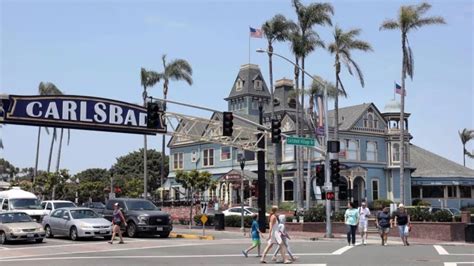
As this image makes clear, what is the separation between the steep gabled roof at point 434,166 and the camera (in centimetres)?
6394

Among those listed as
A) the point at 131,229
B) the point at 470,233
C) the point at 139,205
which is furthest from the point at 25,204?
the point at 470,233

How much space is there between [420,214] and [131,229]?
628 inches

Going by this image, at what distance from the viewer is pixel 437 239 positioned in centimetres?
3106

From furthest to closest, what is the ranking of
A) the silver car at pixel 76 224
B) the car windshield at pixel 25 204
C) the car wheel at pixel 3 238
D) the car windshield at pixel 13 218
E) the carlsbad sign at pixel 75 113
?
the car windshield at pixel 25 204
the carlsbad sign at pixel 75 113
the silver car at pixel 76 224
the car windshield at pixel 13 218
the car wheel at pixel 3 238

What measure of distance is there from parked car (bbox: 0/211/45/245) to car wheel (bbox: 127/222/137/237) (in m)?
4.36

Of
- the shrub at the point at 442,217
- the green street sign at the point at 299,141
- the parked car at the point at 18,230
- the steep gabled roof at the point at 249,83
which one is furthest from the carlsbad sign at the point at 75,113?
the steep gabled roof at the point at 249,83

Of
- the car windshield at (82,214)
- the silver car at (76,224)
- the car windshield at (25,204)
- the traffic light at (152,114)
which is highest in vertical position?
the traffic light at (152,114)

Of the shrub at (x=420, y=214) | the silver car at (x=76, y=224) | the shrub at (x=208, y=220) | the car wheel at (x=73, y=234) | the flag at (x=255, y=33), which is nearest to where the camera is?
the silver car at (x=76, y=224)

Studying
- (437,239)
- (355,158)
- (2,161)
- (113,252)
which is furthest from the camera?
(2,161)

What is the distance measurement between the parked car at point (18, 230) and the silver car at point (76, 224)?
162 centimetres

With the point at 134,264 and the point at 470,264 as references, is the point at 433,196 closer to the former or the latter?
the point at 470,264

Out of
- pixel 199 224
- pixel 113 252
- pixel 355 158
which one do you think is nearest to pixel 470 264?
pixel 113 252

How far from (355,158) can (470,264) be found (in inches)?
1665

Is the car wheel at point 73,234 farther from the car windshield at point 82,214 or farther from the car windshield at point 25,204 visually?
the car windshield at point 25,204
